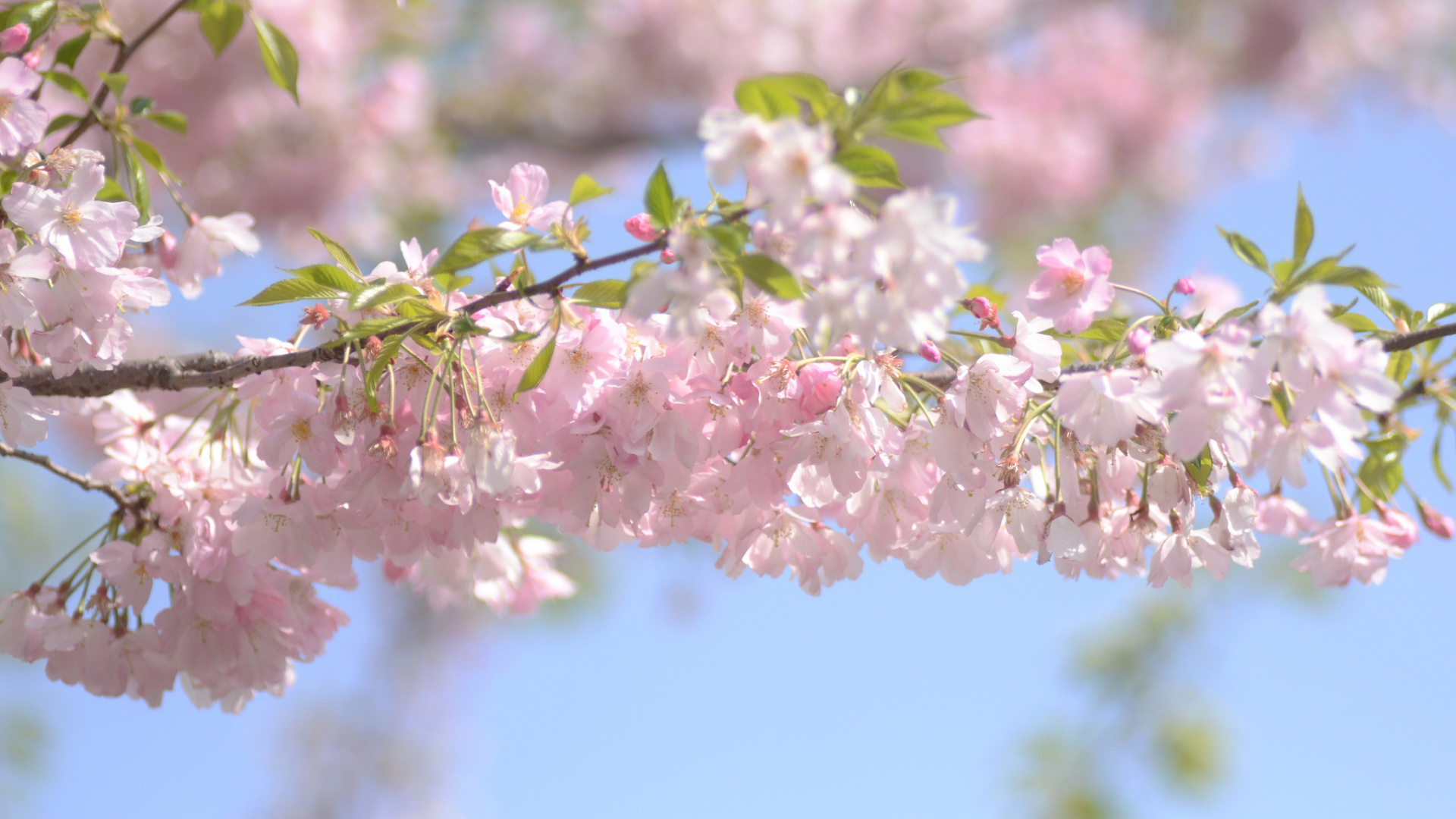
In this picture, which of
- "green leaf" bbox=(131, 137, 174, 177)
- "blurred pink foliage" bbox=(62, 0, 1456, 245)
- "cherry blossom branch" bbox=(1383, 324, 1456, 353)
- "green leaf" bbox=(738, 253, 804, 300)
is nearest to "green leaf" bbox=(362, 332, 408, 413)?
"green leaf" bbox=(738, 253, 804, 300)

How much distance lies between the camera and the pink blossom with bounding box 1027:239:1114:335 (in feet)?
2.94

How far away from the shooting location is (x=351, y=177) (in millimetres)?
3637

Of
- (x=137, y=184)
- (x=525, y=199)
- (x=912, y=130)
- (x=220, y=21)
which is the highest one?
(x=220, y=21)

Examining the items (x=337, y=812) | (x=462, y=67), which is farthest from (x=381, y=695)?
(x=462, y=67)

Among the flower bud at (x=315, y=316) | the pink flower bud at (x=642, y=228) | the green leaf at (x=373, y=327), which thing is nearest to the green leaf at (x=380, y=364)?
the green leaf at (x=373, y=327)

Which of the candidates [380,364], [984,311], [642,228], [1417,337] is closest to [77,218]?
[380,364]

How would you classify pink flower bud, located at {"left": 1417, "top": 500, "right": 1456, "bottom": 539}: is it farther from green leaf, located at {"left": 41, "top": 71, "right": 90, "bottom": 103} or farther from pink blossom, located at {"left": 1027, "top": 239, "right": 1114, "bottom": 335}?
green leaf, located at {"left": 41, "top": 71, "right": 90, "bottom": 103}

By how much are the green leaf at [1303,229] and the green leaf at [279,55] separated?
3.57 ft

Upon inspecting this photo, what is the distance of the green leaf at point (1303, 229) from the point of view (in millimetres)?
832

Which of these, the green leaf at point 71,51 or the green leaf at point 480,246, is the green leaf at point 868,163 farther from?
the green leaf at point 71,51

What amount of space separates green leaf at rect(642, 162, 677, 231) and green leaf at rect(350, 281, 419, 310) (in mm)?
252

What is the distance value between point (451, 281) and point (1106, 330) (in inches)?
24.4

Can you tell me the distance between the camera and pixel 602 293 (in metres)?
0.83

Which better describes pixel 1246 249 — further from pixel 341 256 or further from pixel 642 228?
pixel 341 256
